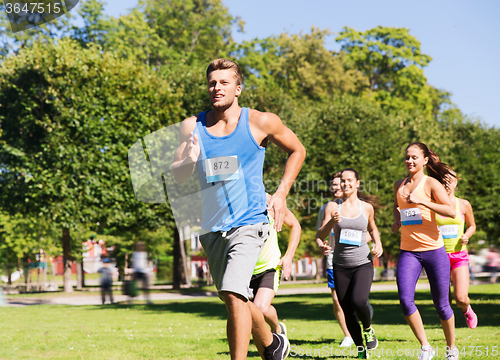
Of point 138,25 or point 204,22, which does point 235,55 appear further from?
point 138,25

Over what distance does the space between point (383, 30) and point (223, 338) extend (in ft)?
125

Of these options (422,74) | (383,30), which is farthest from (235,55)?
(422,74)

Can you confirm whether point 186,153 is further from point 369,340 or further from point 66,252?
point 66,252

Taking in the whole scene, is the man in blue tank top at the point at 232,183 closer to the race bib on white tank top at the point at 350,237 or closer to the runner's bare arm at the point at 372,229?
the race bib on white tank top at the point at 350,237

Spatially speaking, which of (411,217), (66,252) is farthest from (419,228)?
(66,252)

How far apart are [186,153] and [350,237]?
10.5 ft

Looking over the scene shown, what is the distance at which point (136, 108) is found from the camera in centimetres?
2302

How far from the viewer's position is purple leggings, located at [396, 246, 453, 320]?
5629 mm

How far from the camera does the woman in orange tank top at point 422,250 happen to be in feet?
18.4

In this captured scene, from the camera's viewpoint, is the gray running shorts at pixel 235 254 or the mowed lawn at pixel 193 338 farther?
the mowed lawn at pixel 193 338

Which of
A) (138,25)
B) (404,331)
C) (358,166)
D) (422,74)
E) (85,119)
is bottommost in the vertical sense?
(404,331)

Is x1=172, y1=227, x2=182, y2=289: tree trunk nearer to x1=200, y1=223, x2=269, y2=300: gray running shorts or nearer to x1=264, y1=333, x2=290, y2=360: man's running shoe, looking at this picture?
x1=264, y1=333, x2=290, y2=360: man's running shoe

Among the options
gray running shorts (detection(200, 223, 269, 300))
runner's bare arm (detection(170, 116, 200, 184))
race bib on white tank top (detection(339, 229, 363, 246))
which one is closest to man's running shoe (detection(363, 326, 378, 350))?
race bib on white tank top (detection(339, 229, 363, 246))

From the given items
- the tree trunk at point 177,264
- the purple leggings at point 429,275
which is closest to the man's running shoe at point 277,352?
the purple leggings at point 429,275
